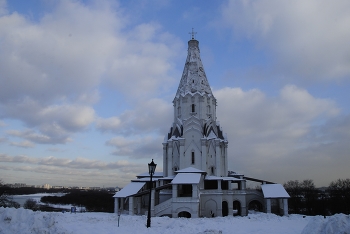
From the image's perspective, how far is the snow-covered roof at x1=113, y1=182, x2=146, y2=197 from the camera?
30.7 meters

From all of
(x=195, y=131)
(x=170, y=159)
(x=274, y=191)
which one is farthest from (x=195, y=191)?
(x=195, y=131)

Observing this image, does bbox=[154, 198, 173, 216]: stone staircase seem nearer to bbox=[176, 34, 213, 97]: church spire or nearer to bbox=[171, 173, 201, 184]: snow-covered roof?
bbox=[171, 173, 201, 184]: snow-covered roof

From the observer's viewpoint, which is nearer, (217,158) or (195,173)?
(195,173)

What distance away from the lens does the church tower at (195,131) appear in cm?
3619

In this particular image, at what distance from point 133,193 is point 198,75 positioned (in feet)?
62.1

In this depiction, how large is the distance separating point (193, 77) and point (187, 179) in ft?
54.5

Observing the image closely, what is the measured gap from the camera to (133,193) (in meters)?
30.8

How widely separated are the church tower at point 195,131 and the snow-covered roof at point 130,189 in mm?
4917

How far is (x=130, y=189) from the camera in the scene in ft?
105

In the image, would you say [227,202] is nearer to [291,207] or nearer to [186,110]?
[186,110]

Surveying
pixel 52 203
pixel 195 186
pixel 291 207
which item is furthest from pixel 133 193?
pixel 52 203

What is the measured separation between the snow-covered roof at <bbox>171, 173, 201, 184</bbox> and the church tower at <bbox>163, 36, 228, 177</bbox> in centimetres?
526

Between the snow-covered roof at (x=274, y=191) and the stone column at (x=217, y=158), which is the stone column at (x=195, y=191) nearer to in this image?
the stone column at (x=217, y=158)

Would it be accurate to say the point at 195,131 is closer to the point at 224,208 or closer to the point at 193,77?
the point at 193,77
